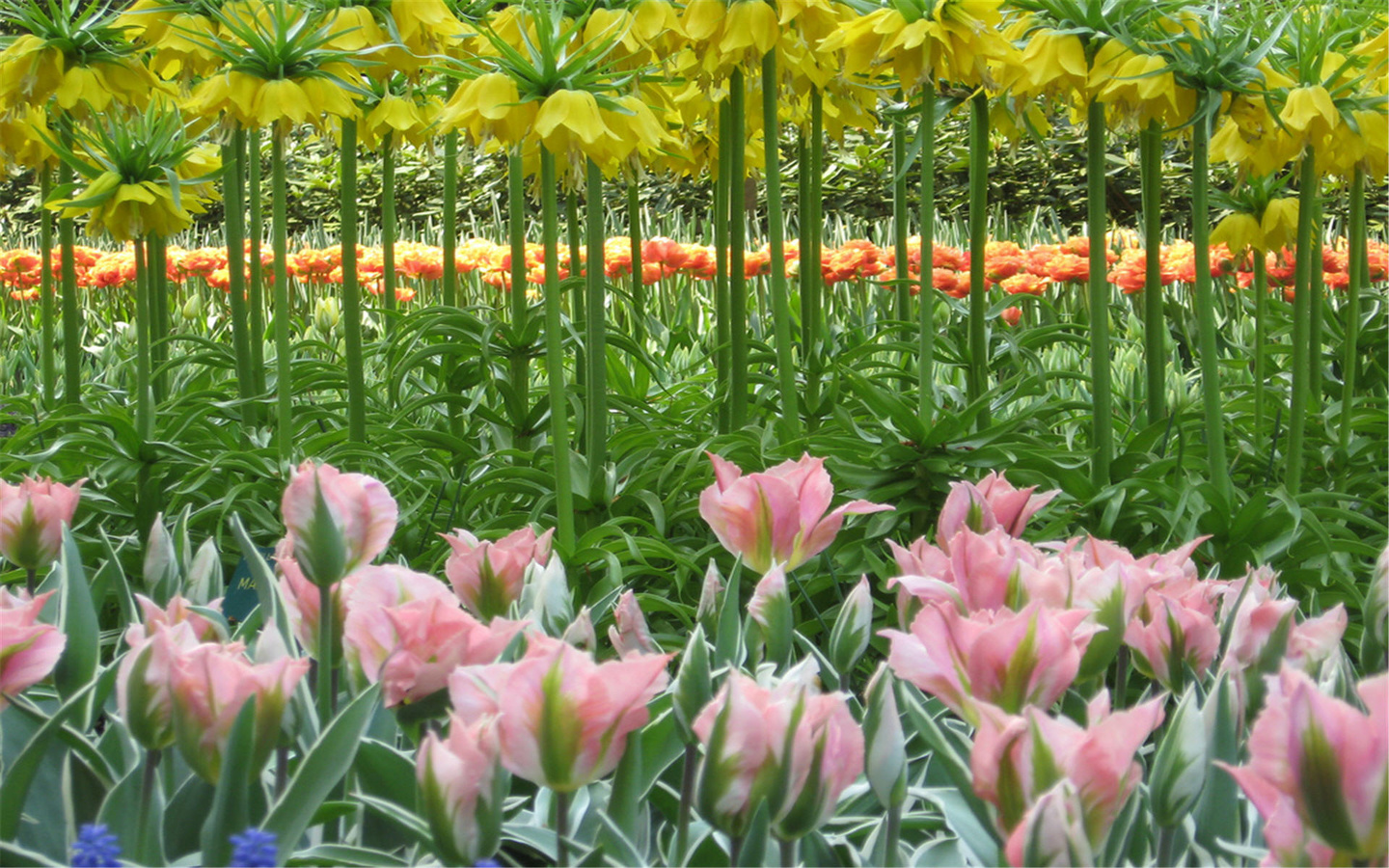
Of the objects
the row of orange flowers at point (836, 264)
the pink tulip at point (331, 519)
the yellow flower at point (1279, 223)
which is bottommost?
the row of orange flowers at point (836, 264)

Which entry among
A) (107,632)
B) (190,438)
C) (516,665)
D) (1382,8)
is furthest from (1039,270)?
(516,665)

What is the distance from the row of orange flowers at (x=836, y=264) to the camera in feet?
13.4

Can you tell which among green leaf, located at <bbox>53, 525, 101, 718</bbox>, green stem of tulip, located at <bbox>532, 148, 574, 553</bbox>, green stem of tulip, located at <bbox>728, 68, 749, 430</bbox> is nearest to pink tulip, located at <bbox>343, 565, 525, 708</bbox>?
green leaf, located at <bbox>53, 525, 101, 718</bbox>

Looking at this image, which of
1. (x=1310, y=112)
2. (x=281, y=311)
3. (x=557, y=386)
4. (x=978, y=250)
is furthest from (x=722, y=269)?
(x=1310, y=112)

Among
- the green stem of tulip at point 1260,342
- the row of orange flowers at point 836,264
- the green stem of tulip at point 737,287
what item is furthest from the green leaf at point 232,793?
the row of orange flowers at point 836,264

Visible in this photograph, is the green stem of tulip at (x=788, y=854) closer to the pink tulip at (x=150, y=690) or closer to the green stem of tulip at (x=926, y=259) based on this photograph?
the pink tulip at (x=150, y=690)

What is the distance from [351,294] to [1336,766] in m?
2.02

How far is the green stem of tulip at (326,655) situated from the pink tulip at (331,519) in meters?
0.02

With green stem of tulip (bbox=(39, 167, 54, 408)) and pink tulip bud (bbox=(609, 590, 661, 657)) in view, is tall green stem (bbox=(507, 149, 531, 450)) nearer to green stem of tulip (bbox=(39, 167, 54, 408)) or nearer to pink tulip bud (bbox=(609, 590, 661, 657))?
green stem of tulip (bbox=(39, 167, 54, 408))

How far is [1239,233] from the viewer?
2.27 m

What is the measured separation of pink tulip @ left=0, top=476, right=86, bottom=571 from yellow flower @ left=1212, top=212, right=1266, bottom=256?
6.31 feet

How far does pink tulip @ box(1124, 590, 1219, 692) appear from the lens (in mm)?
833

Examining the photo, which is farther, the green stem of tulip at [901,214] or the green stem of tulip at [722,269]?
the green stem of tulip at [901,214]

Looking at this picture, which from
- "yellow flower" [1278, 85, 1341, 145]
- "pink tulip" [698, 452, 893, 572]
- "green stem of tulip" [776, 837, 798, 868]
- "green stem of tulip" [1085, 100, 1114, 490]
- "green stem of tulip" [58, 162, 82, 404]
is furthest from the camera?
"green stem of tulip" [58, 162, 82, 404]
